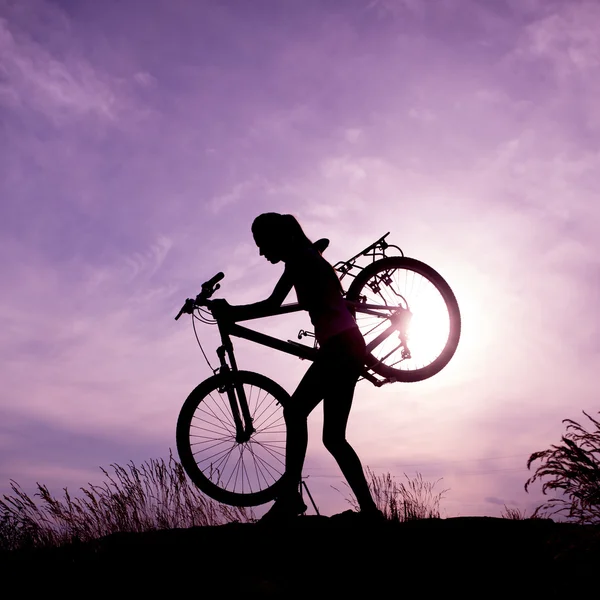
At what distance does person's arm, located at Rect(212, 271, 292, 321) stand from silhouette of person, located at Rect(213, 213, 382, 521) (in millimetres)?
11

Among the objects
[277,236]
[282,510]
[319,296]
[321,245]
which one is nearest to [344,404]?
[319,296]

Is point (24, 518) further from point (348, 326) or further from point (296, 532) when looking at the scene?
point (348, 326)

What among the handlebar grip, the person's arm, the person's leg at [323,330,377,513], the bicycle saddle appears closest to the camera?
the person's leg at [323,330,377,513]

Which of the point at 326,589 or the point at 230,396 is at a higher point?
the point at 230,396

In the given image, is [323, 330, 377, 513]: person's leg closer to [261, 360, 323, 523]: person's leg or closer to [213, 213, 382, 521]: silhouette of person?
[213, 213, 382, 521]: silhouette of person

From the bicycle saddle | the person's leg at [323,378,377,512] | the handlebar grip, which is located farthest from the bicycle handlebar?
the person's leg at [323,378,377,512]

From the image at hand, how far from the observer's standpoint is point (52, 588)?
4555 mm

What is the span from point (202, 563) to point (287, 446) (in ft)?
3.72

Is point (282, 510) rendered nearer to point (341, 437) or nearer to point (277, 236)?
point (341, 437)

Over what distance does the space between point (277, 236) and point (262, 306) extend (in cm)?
66

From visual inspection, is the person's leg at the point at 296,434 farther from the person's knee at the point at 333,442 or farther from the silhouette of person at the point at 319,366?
the person's knee at the point at 333,442

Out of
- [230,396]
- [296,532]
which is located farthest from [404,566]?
[230,396]

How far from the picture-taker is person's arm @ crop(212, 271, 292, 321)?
201 inches

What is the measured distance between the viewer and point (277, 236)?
5.07m
